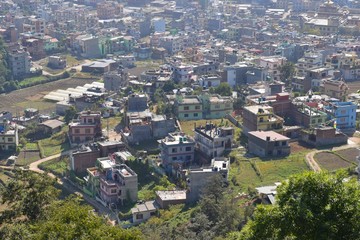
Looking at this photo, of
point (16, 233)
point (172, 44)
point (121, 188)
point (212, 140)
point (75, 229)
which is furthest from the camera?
point (172, 44)

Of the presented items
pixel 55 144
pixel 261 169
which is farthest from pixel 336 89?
pixel 55 144

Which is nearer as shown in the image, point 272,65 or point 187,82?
point 187,82

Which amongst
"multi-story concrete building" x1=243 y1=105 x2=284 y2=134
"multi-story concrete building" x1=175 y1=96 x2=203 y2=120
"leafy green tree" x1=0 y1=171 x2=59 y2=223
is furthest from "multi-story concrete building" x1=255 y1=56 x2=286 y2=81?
"leafy green tree" x1=0 y1=171 x2=59 y2=223

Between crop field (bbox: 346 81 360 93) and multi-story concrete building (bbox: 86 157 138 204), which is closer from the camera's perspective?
multi-story concrete building (bbox: 86 157 138 204)

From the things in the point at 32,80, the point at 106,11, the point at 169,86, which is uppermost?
the point at 106,11

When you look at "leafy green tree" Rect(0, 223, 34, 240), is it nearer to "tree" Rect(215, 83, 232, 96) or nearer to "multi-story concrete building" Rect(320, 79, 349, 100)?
"tree" Rect(215, 83, 232, 96)

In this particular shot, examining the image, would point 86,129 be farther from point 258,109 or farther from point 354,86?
point 354,86

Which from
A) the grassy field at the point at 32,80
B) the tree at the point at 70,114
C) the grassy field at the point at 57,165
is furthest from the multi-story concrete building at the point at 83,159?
the grassy field at the point at 32,80
